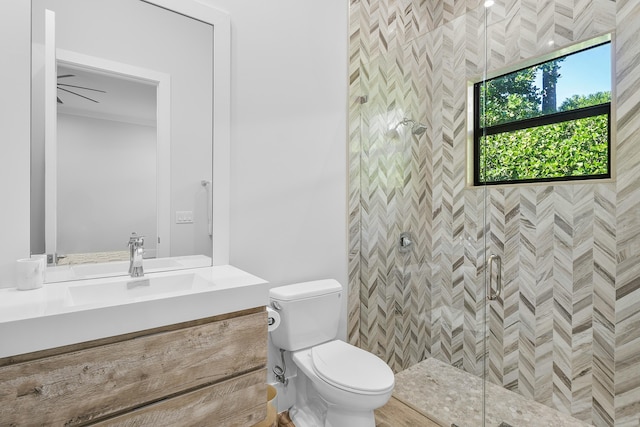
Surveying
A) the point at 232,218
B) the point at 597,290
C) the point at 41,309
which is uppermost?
the point at 232,218

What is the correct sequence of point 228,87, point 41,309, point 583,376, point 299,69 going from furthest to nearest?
1. point 299,69
2. point 583,376
3. point 228,87
4. point 41,309

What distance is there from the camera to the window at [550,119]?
6.10 ft

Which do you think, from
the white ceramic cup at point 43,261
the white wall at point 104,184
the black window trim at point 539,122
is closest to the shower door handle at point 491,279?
the black window trim at point 539,122

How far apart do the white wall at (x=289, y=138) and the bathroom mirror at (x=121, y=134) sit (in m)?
0.13

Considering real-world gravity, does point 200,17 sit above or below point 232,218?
above

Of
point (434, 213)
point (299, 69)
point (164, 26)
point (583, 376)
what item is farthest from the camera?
point (434, 213)

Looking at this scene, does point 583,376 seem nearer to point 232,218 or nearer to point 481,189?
point 481,189

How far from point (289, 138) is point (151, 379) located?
130cm

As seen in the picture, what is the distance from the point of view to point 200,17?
1.56m

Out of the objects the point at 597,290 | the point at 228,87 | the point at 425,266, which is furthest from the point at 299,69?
the point at 597,290

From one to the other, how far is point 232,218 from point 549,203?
1.72m

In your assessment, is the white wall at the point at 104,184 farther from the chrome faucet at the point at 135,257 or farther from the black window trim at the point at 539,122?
the black window trim at the point at 539,122

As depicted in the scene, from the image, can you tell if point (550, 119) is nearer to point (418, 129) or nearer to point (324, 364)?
point (418, 129)

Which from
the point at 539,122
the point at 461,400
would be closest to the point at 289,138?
the point at 539,122
